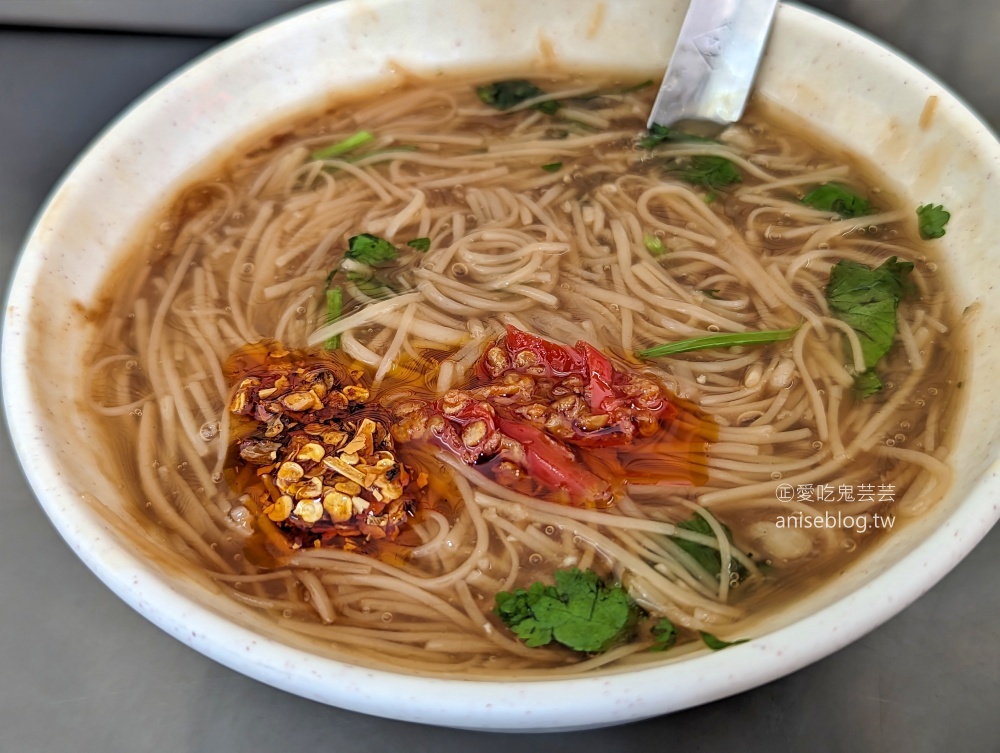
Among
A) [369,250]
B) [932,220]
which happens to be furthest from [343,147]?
[932,220]

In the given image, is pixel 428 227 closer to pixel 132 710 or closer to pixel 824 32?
pixel 824 32

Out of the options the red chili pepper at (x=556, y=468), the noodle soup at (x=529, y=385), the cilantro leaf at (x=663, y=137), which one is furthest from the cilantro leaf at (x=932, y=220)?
the red chili pepper at (x=556, y=468)

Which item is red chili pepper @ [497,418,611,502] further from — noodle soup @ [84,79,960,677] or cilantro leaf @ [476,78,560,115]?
cilantro leaf @ [476,78,560,115]

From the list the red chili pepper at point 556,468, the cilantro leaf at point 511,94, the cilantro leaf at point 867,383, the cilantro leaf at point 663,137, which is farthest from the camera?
the cilantro leaf at point 511,94

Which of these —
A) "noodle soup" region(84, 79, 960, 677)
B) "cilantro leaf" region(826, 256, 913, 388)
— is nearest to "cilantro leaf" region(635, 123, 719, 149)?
"noodle soup" region(84, 79, 960, 677)

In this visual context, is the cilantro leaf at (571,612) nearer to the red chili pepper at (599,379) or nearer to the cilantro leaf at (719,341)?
the red chili pepper at (599,379)

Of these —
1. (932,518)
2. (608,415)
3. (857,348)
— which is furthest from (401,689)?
(857,348)
